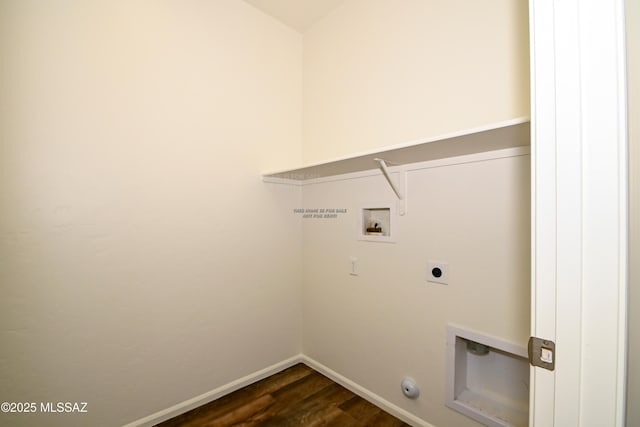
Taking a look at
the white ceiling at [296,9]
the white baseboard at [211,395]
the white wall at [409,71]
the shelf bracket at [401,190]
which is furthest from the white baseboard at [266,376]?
the white ceiling at [296,9]

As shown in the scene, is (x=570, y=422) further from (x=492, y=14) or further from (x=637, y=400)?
(x=492, y=14)

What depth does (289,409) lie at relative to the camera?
172 centimetres

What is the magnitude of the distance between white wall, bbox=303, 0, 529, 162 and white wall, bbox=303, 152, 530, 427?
295 millimetres

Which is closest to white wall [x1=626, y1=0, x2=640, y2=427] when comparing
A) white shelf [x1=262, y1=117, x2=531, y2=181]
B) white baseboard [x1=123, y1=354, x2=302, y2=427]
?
white shelf [x1=262, y1=117, x2=531, y2=181]

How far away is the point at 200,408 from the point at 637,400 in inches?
79.3

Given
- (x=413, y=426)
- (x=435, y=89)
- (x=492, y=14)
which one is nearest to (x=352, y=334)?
(x=413, y=426)

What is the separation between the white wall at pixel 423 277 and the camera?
126 centimetres

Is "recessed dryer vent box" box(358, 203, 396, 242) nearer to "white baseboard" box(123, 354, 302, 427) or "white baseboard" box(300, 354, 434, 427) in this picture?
"white baseboard" box(300, 354, 434, 427)

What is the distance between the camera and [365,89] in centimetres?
191

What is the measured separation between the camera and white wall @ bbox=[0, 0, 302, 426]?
51.2 inches

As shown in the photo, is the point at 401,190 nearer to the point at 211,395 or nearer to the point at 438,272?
the point at 438,272

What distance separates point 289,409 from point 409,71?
7.16 ft

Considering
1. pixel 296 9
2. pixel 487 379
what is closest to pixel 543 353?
pixel 487 379

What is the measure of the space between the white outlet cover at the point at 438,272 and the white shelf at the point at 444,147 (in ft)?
1.85
